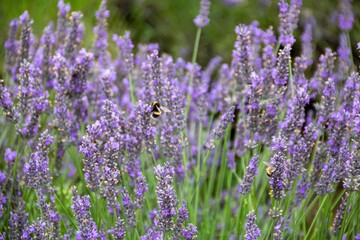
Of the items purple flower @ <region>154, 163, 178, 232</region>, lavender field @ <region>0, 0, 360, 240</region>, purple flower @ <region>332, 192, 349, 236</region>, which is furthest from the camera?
purple flower @ <region>332, 192, 349, 236</region>

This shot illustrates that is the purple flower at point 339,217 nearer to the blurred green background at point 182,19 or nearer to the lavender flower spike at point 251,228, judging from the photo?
the lavender flower spike at point 251,228

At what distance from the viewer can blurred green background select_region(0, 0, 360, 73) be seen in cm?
479

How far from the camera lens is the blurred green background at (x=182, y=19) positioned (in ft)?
15.7

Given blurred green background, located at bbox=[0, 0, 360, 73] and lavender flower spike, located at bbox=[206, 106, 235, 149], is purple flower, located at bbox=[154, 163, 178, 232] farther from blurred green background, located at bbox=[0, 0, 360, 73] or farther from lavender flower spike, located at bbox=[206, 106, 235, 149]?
blurred green background, located at bbox=[0, 0, 360, 73]

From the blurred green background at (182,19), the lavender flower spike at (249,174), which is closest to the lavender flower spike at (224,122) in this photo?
the lavender flower spike at (249,174)

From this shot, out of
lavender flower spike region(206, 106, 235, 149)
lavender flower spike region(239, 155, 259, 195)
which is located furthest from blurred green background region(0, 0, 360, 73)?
lavender flower spike region(239, 155, 259, 195)

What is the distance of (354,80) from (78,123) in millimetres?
1172

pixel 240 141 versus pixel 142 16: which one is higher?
pixel 142 16

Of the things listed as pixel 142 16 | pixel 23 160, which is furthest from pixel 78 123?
pixel 142 16

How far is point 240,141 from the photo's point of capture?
9.04ft

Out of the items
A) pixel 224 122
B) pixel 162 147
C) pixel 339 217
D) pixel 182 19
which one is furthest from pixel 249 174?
pixel 182 19

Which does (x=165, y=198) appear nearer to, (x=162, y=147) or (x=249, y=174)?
(x=249, y=174)

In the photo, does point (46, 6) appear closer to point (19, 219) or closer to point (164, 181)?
point (19, 219)

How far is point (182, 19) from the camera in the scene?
6430 millimetres
